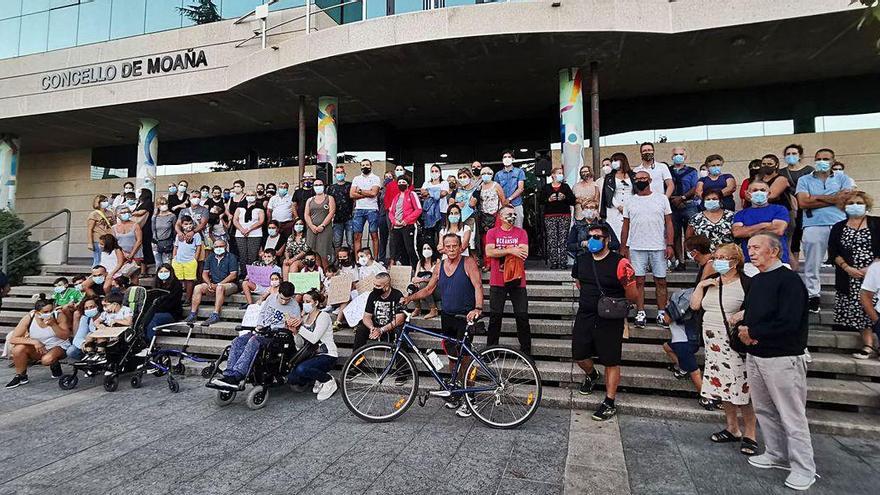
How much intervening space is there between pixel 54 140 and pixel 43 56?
3080mm

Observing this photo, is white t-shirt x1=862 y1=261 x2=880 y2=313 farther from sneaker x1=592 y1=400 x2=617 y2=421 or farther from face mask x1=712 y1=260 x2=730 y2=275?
sneaker x1=592 y1=400 x2=617 y2=421

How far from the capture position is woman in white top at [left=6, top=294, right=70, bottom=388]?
20.0 feet

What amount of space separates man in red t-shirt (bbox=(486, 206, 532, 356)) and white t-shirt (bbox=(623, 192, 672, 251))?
5.08ft

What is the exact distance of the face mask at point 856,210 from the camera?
15.9 ft

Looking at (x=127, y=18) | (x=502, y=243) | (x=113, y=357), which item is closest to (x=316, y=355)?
(x=502, y=243)

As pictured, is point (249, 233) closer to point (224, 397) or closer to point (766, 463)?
point (224, 397)

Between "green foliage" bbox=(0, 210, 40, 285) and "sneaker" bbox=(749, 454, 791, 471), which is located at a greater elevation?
"green foliage" bbox=(0, 210, 40, 285)

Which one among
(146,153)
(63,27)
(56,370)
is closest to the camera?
(56,370)

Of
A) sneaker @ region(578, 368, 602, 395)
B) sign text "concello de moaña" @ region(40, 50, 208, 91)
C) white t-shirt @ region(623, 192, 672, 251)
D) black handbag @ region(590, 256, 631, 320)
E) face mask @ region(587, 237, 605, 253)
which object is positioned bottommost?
sneaker @ region(578, 368, 602, 395)

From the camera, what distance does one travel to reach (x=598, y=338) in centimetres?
438

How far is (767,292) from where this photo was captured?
3.27 meters

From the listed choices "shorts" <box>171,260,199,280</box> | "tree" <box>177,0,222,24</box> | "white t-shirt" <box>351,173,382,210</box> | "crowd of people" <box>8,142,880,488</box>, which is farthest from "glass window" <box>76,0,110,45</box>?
"white t-shirt" <box>351,173,382,210</box>

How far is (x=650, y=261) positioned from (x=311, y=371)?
4563 millimetres

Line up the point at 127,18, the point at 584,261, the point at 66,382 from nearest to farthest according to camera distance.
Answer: the point at 584,261 → the point at 66,382 → the point at 127,18
